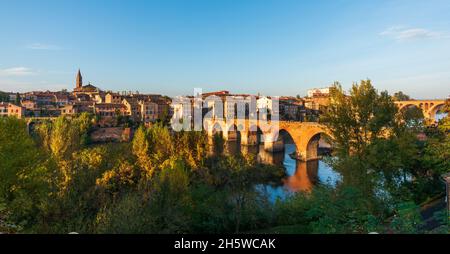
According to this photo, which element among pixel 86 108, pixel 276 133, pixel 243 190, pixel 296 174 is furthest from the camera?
pixel 86 108

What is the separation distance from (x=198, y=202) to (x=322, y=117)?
19.8 ft

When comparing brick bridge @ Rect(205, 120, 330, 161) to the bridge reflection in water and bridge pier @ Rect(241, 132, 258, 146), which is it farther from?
the bridge reflection in water

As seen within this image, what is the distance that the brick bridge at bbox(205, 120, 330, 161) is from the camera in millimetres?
34281

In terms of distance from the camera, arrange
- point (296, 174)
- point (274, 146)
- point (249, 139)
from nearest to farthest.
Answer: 1. point (296, 174)
2. point (274, 146)
3. point (249, 139)

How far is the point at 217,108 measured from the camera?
59.8 m

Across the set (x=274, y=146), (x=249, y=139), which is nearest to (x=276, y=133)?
(x=274, y=146)

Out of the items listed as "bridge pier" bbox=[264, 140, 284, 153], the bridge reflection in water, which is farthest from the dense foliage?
"bridge pier" bbox=[264, 140, 284, 153]

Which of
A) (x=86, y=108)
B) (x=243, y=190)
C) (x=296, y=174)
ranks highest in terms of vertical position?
(x=86, y=108)

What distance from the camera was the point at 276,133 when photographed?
4078 cm

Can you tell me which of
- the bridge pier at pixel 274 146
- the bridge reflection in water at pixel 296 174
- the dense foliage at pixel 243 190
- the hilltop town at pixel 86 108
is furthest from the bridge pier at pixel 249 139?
the dense foliage at pixel 243 190

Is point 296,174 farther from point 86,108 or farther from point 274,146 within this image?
point 86,108
